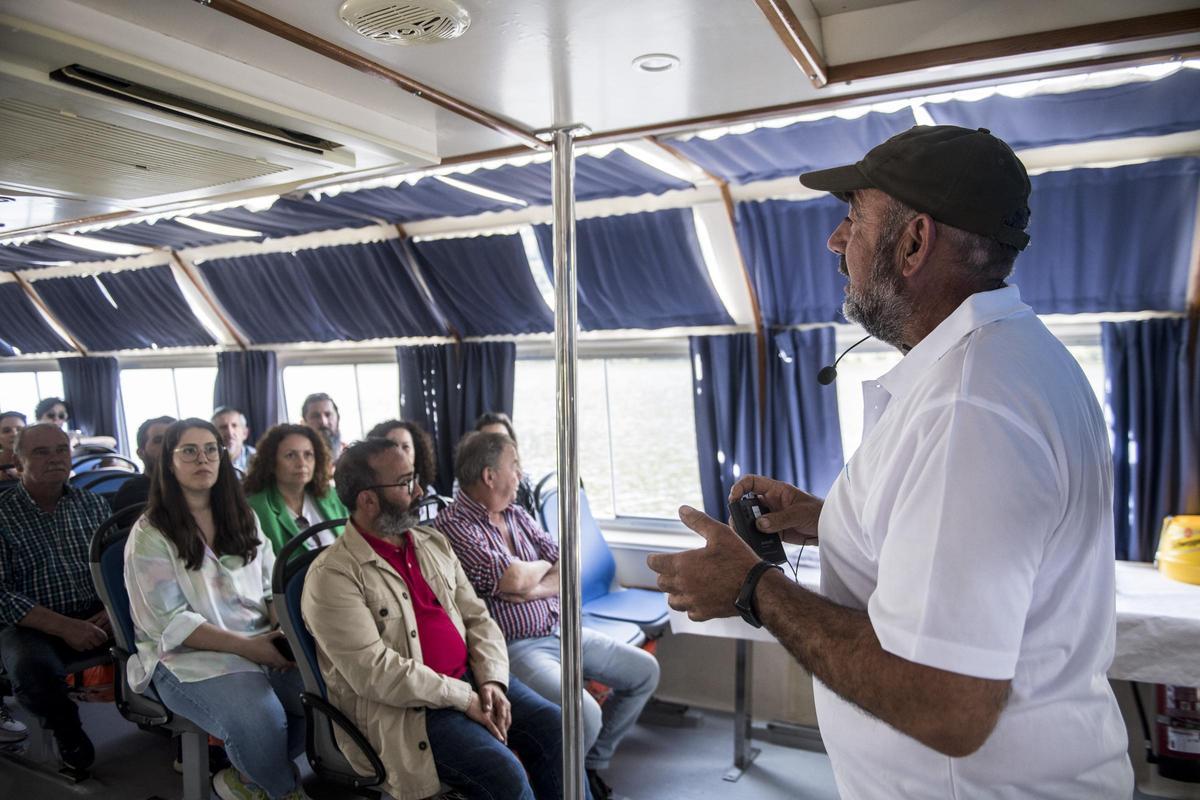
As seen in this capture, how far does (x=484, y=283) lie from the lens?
503 cm

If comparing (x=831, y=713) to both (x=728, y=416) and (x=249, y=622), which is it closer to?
(x=249, y=622)

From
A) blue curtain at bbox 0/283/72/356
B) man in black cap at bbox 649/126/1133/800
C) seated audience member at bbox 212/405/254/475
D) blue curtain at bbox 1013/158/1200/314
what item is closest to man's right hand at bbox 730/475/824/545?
man in black cap at bbox 649/126/1133/800

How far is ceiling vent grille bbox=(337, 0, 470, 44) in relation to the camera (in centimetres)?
134

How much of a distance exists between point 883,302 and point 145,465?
497cm

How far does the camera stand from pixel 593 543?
4.42 metres

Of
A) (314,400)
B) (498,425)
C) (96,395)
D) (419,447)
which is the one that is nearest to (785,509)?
(498,425)

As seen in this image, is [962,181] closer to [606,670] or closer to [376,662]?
[376,662]

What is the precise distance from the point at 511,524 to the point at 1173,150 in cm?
295

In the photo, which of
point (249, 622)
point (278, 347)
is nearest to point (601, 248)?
point (249, 622)

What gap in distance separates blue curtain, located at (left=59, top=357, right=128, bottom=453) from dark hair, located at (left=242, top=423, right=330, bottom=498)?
177 inches

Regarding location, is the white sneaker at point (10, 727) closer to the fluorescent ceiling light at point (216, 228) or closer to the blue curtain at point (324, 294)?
the fluorescent ceiling light at point (216, 228)

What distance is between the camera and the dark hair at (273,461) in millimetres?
3951

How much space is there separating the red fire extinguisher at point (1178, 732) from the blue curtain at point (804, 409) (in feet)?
5.28

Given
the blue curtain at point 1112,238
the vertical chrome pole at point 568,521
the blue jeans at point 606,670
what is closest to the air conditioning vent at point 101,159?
the vertical chrome pole at point 568,521
